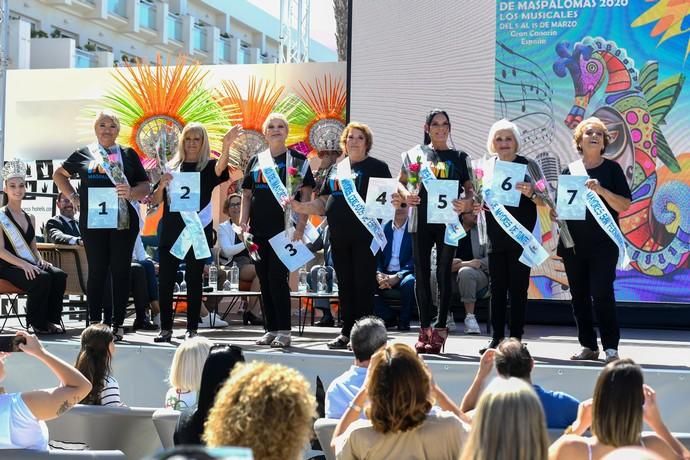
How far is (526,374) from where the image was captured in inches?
129

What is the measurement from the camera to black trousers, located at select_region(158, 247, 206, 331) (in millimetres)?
5945

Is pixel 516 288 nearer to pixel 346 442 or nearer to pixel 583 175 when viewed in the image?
pixel 583 175

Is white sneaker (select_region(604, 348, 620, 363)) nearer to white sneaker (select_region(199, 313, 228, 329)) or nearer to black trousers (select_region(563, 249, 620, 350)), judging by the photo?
black trousers (select_region(563, 249, 620, 350))

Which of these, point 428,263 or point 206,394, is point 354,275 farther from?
point 206,394

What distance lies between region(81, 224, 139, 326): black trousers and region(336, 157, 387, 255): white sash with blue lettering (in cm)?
132

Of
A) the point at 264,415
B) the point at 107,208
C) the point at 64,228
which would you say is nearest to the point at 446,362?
the point at 107,208

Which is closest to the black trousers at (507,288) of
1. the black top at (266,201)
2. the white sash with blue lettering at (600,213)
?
the white sash with blue lettering at (600,213)

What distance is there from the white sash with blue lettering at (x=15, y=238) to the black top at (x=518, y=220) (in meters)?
3.18

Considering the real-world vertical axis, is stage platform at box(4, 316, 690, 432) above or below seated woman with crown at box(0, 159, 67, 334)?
below

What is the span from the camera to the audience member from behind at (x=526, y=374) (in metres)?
3.25

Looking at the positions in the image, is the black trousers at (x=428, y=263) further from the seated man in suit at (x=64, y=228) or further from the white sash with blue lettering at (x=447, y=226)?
the seated man in suit at (x=64, y=228)

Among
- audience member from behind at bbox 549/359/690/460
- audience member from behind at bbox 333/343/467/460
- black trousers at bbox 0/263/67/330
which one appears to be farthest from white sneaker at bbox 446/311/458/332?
audience member from behind at bbox 549/359/690/460

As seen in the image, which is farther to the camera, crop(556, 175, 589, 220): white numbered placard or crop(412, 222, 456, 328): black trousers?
crop(412, 222, 456, 328): black trousers

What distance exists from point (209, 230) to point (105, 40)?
24375 millimetres
